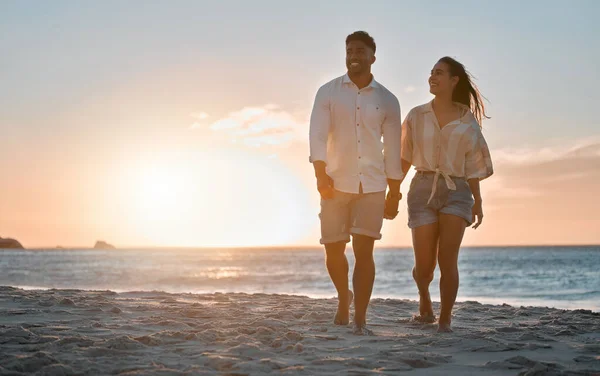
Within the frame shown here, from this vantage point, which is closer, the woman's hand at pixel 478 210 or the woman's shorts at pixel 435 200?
the woman's shorts at pixel 435 200

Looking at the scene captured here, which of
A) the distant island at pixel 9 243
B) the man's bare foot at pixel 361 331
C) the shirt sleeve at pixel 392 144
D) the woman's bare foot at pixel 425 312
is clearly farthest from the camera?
the distant island at pixel 9 243

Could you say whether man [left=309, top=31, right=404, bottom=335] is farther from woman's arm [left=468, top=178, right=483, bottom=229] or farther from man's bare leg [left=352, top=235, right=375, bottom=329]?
woman's arm [left=468, top=178, right=483, bottom=229]

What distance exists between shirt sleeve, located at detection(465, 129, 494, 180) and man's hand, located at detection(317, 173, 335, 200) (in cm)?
113

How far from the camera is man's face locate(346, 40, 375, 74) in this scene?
4.71 m

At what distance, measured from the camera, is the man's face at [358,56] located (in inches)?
185

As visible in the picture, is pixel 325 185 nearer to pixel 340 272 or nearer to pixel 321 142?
pixel 321 142

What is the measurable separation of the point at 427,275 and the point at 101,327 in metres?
2.63

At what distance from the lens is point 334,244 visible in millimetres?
4879

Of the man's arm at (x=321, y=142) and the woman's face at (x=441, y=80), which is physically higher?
the woman's face at (x=441, y=80)

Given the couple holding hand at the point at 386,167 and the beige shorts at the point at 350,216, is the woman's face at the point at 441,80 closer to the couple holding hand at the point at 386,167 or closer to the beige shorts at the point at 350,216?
the couple holding hand at the point at 386,167

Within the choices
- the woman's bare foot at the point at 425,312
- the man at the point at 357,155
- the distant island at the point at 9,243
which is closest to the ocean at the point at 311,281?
the woman's bare foot at the point at 425,312

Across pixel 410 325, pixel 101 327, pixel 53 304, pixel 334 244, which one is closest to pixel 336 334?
pixel 334 244

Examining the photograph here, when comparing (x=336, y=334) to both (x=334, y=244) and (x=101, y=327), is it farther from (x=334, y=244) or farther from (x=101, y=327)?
(x=101, y=327)

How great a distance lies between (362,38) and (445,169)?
1.21 metres
